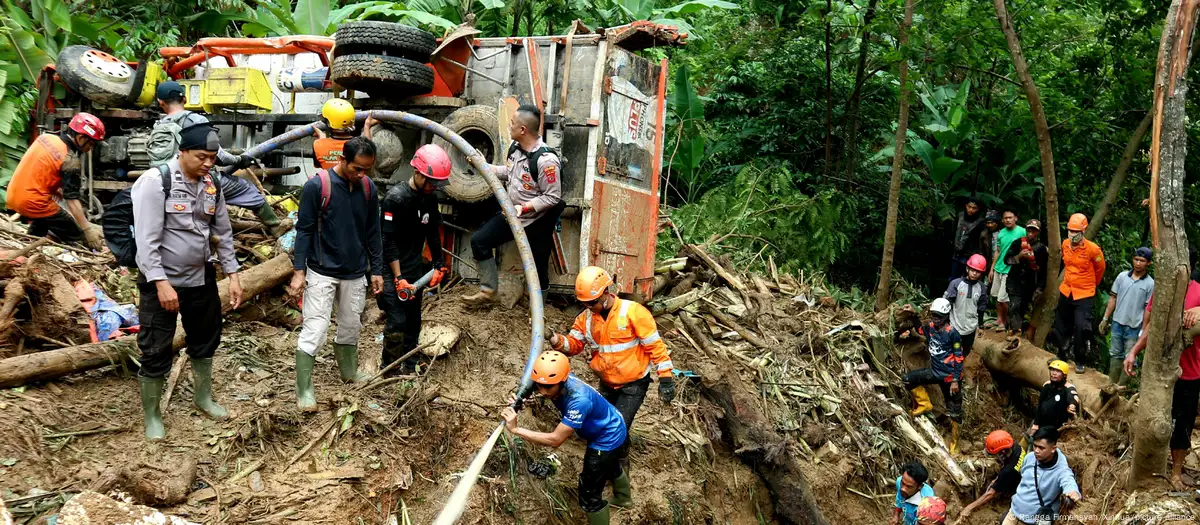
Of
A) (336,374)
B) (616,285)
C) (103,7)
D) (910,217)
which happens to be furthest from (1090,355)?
(103,7)

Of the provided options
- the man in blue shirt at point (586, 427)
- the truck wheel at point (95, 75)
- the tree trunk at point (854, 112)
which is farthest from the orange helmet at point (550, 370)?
the tree trunk at point (854, 112)

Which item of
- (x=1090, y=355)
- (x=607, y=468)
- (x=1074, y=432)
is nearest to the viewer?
(x=607, y=468)

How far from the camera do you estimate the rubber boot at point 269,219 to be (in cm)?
906

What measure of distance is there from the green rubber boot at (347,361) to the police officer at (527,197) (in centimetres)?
144

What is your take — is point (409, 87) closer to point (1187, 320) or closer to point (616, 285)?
point (616, 285)

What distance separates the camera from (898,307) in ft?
39.4

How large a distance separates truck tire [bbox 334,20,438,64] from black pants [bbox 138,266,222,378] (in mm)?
2956

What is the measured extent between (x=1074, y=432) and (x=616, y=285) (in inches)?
222

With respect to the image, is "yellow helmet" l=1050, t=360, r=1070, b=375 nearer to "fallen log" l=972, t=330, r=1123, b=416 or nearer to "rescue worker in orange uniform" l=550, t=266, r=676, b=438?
"fallen log" l=972, t=330, r=1123, b=416

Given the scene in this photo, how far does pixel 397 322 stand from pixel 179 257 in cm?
183

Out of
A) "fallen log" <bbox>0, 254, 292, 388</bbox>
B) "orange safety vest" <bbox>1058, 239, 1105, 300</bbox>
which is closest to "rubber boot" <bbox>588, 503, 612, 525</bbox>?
"fallen log" <bbox>0, 254, 292, 388</bbox>

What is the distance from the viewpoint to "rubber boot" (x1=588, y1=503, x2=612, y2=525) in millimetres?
6723

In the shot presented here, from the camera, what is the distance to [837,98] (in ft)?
50.9

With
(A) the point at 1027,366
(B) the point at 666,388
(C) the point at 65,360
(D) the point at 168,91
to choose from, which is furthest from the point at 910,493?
(D) the point at 168,91
